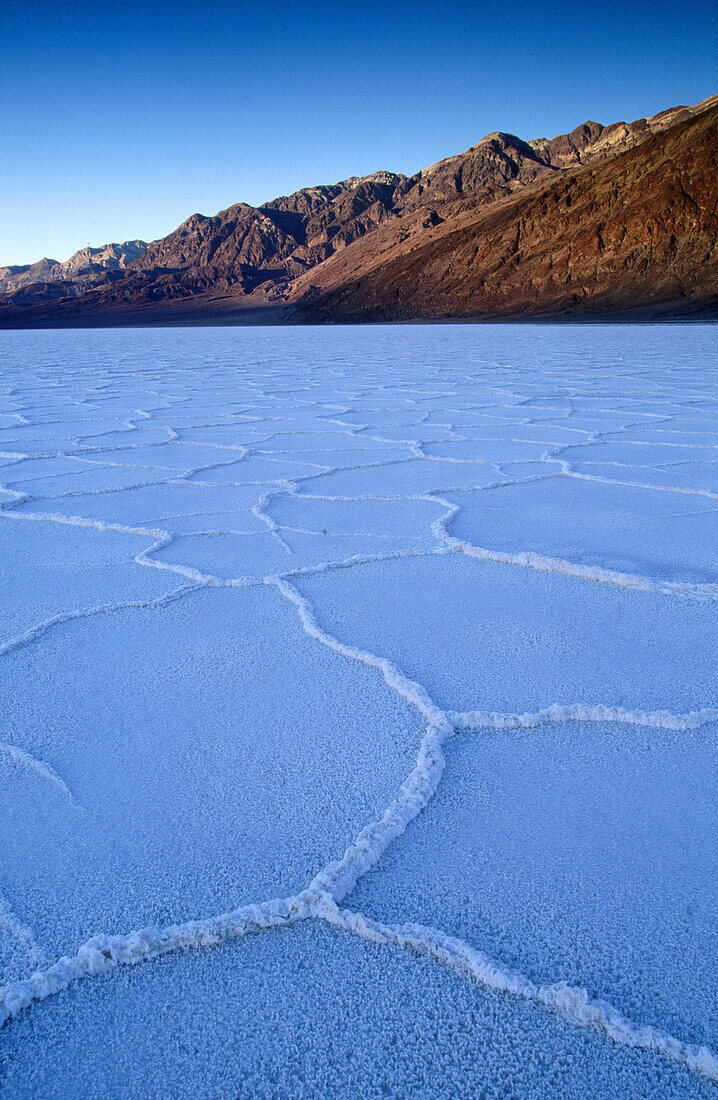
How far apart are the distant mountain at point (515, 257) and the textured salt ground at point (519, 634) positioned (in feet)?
77.0

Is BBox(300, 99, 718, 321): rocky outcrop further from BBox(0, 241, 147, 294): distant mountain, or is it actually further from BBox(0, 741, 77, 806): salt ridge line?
BBox(0, 241, 147, 294): distant mountain

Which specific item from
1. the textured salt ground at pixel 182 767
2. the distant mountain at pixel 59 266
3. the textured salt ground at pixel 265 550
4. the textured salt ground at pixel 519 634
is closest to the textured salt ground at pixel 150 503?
the textured salt ground at pixel 265 550

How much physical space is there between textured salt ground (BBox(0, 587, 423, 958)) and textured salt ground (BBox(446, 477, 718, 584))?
0.72 meters

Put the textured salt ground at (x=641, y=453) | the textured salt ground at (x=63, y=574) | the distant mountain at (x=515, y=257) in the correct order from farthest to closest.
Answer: the distant mountain at (x=515, y=257), the textured salt ground at (x=641, y=453), the textured salt ground at (x=63, y=574)

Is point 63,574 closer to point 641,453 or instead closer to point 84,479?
point 84,479

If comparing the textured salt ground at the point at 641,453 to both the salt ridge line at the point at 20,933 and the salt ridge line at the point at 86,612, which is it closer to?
the salt ridge line at the point at 86,612

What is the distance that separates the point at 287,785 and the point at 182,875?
175mm

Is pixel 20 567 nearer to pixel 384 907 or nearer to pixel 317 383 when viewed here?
pixel 384 907

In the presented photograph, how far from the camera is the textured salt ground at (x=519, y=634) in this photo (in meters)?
1.08

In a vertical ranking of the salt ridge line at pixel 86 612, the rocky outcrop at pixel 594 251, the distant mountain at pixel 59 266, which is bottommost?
the salt ridge line at pixel 86 612

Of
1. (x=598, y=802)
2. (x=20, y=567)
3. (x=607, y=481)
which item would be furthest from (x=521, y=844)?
(x=607, y=481)

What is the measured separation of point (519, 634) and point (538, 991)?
723 millimetres

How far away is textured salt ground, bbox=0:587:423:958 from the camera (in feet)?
2.36

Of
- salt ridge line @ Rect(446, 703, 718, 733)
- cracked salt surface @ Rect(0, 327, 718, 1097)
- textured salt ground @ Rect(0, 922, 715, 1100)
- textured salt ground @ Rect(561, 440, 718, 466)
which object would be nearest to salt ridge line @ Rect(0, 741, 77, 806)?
cracked salt surface @ Rect(0, 327, 718, 1097)
